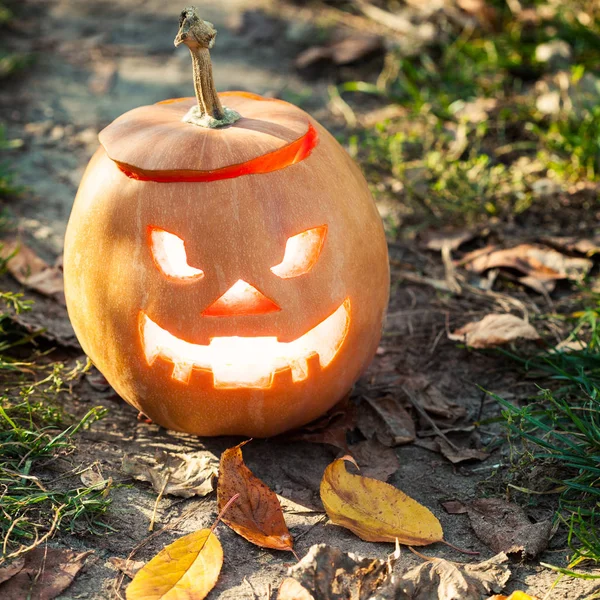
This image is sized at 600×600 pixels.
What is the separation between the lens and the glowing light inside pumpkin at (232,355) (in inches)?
95.7

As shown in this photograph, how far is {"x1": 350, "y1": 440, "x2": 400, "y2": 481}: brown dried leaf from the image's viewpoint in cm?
260

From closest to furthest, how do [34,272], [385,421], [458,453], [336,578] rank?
[336,578] → [458,453] → [385,421] → [34,272]

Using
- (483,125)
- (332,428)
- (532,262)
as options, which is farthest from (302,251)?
(483,125)

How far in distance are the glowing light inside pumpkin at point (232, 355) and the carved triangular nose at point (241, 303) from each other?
0.11m

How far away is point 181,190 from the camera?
2.30 meters

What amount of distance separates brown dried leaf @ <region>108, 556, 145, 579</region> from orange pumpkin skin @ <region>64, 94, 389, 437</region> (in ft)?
1.56

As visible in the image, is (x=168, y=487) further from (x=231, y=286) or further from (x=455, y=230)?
(x=455, y=230)

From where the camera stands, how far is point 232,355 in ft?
8.01

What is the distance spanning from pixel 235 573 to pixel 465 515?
2.33ft

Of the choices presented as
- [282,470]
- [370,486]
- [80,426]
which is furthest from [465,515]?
[80,426]

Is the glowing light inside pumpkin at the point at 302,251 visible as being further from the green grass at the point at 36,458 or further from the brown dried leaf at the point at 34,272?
the brown dried leaf at the point at 34,272

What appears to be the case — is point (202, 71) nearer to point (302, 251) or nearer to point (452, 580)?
point (302, 251)

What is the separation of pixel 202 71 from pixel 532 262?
6.06ft

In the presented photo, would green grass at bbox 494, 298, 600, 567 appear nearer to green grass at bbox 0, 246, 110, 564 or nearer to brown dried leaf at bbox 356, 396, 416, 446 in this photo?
brown dried leaf at bbox 356, 396, 416, 446
